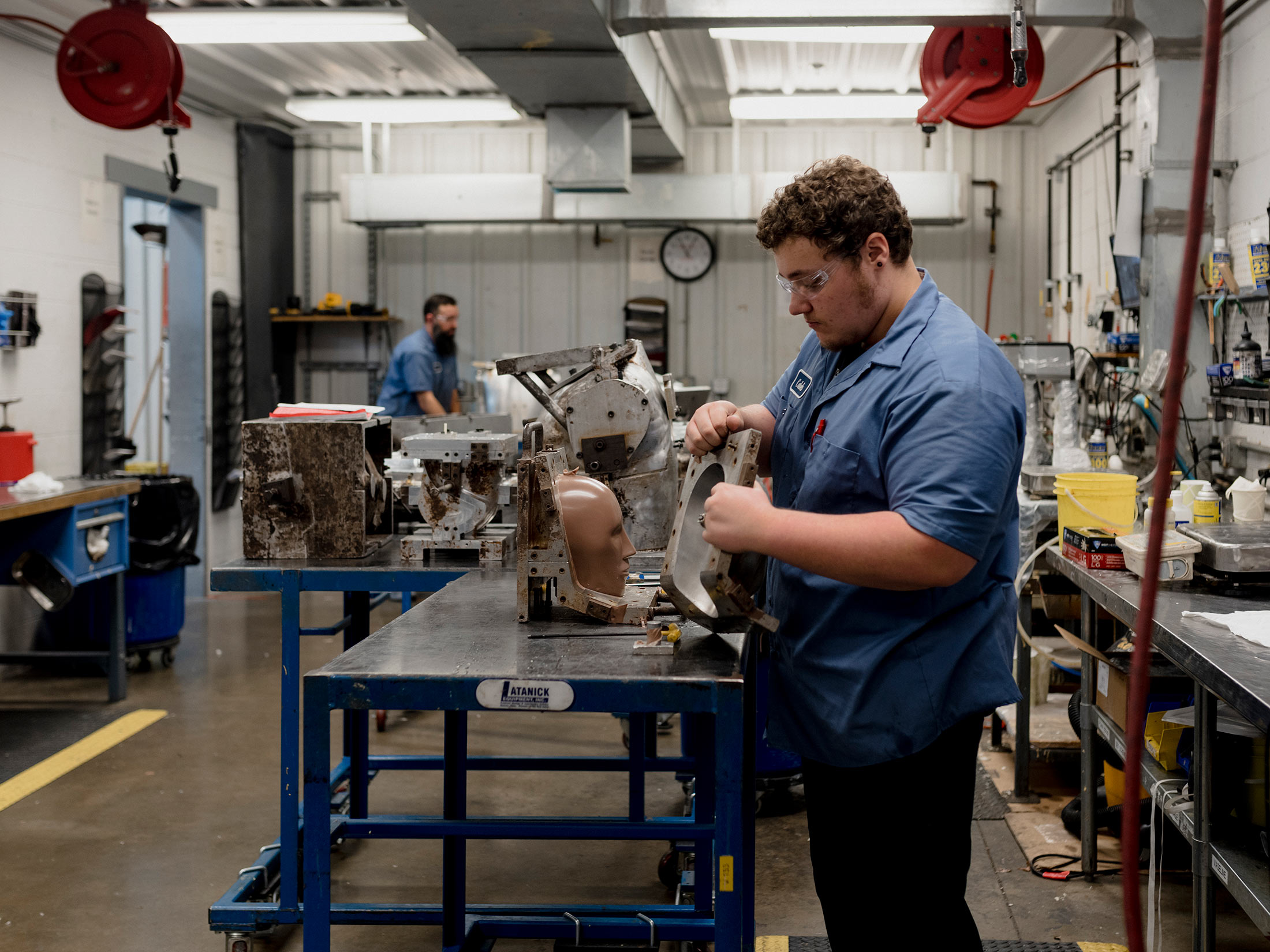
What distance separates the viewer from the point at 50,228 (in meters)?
4.99

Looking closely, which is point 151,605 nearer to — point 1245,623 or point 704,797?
point 704,797

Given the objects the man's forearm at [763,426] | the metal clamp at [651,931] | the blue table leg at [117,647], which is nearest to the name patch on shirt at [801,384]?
the man's forearm at [763,426]

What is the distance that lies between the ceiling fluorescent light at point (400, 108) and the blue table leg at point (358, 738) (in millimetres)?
3546

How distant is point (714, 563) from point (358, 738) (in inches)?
68.8

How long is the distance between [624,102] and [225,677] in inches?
124

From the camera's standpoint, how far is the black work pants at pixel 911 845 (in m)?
1.50

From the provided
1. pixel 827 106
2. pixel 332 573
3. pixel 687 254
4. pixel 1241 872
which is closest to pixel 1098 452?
pixel 1241 872

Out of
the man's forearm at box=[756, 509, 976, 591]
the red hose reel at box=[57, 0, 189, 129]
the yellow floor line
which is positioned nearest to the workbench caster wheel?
the man's forearm at box=[756, 509, 976, 591]

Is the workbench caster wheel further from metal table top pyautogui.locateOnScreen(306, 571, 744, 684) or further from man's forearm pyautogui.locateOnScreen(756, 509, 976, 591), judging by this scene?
man's forearm pyautogui.locateOnScreen(756, 509, 976, 591)

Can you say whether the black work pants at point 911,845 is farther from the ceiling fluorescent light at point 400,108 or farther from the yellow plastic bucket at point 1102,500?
the ceiling fluorescent light at point 400,108

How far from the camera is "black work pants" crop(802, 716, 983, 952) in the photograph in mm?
1503

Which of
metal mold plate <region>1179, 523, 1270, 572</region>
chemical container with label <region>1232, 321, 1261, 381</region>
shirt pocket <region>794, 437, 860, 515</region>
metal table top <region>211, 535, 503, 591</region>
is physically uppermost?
chemical container with label <region>1232, 321, 1261, 381</region>

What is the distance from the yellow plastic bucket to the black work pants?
1409 mm

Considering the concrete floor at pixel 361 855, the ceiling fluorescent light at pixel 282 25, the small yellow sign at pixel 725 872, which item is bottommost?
the concrete floor at pixel 361 855
